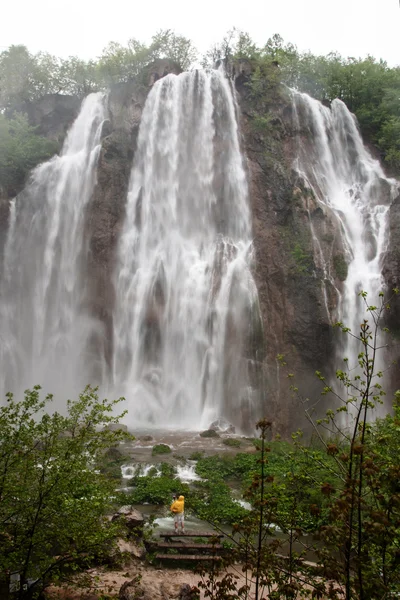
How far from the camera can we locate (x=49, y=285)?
29.4 meters

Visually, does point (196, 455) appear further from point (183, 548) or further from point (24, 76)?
point (24, 76)

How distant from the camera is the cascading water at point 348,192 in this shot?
957 inches

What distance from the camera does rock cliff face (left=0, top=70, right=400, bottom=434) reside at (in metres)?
23.5

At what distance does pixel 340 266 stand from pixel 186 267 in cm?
856

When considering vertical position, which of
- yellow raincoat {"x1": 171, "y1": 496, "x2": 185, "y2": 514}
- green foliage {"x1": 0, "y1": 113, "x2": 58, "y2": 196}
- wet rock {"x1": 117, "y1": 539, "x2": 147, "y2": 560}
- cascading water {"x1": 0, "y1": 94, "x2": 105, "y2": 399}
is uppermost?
green foliage {"x1": 0, "y1": 113, "x2": 58, "y2": 196}

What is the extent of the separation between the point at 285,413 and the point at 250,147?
17.2 meters

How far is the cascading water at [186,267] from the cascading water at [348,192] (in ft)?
14.5

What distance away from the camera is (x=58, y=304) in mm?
28844

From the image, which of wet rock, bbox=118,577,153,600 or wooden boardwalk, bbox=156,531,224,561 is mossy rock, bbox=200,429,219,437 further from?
wet rock, bbox=118,577,153,600

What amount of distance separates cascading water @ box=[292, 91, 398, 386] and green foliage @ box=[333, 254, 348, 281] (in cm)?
Result: 25

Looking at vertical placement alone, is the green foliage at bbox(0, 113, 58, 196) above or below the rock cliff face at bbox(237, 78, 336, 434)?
above

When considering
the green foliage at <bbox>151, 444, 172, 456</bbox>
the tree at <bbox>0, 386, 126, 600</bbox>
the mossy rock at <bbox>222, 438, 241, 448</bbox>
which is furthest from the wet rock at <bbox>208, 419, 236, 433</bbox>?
the tree at <bbox>0, 386, 126, 600</bbox>

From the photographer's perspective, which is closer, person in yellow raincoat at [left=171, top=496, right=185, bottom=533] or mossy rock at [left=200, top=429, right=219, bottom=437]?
person in yellow raincoat at [left=171, top=496, right=185, bottom=533]

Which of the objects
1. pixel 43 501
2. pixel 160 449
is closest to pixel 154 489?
pixel 160 449
